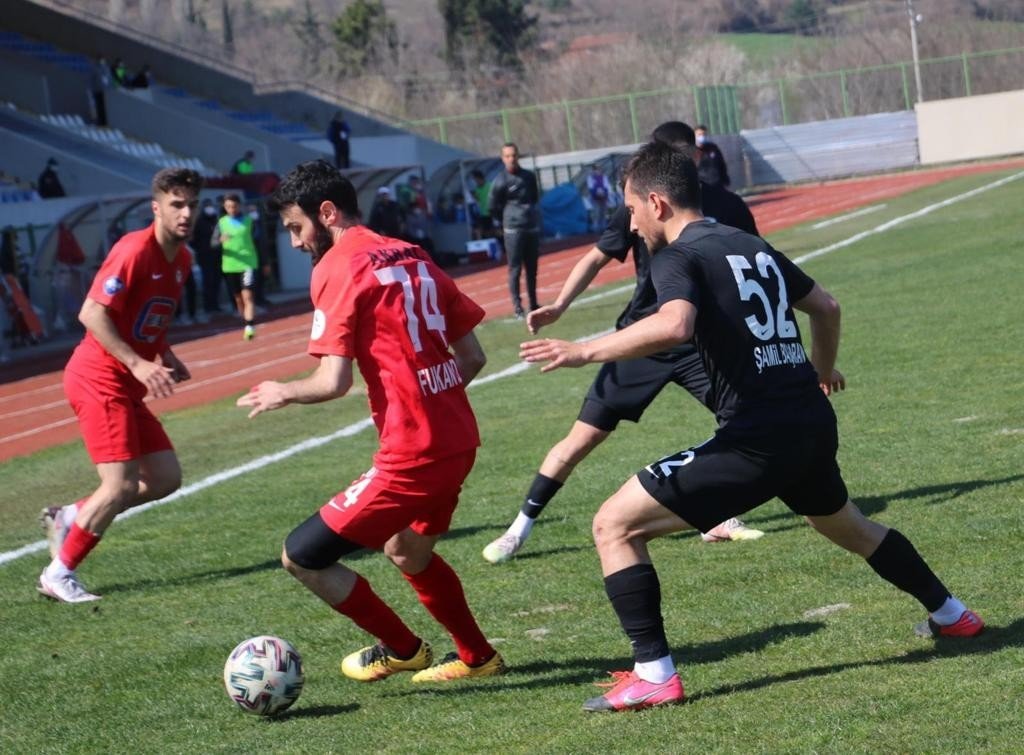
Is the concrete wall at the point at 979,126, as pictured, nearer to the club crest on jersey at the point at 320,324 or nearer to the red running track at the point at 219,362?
the red running track at the point at 219,362

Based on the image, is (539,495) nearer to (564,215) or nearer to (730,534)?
(730,534)

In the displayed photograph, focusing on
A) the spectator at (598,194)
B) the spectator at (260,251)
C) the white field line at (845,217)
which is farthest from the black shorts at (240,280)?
the spectator at (598,194)

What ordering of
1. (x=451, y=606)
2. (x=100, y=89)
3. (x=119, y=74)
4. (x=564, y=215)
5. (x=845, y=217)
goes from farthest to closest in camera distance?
1. (x=119, y=74)
2. (x=564, y=215)
3. (x=100, y=89)
4. (x=845, y=217)
5. (x=451, y=606)

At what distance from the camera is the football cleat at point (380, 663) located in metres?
5.71

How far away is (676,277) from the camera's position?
4.78 meters

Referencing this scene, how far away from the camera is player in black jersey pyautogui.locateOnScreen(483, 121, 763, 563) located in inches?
286

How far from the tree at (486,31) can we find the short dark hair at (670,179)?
72.8 m

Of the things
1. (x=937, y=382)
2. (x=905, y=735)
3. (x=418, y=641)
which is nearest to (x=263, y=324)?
(x=937, y=382)

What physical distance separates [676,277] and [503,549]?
10.0 feet

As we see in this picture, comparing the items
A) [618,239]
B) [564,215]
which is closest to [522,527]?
[618,239]

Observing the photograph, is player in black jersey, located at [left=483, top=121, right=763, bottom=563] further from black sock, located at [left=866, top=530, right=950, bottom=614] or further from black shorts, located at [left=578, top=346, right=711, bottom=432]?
black sock, located at [left=866, top=530, right=950, bottom=614]

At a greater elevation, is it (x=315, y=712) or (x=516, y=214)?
(x=516, y=214)

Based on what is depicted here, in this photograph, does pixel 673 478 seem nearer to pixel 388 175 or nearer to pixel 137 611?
pixel 137 611

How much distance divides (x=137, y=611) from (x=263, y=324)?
657 inches
